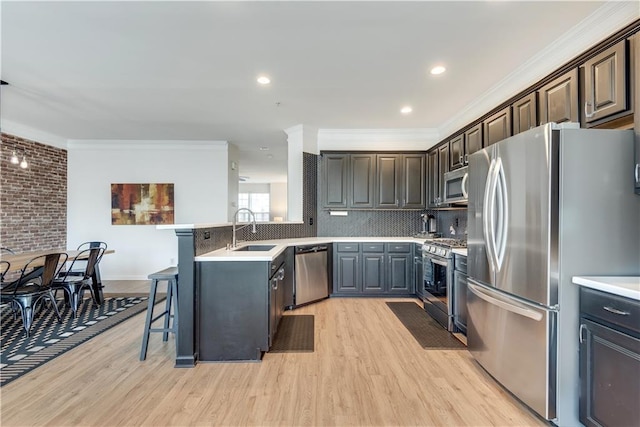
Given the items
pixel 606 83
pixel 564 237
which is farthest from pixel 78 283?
pixel 606 83

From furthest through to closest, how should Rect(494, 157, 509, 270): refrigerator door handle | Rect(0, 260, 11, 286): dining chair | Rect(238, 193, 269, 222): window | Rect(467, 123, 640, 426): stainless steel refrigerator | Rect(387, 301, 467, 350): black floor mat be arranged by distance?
Rect(238, 193, 269, 222): window, Rect(0, 260, 11, 286): dining chair, Rect(387, 301, 467, 350): black floor mat, Rect(494, 157, 509, 270): refrigerator door handle, Rect(467, 123, 640, 426): stainless steel refrigerator

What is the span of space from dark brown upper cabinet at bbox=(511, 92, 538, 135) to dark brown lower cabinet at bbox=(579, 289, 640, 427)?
149cm

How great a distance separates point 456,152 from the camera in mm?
3789

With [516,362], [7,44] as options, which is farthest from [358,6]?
[7,44]

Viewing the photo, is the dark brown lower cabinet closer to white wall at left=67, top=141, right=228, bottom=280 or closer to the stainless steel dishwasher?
the stainless steel dishwasher

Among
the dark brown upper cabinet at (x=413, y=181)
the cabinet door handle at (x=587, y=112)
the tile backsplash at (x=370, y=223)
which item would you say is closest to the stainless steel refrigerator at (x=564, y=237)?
the cabinet door handle at (x=587, y=112)

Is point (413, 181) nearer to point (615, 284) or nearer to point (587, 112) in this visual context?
point (587, 112)

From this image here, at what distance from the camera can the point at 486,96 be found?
11.4 ft

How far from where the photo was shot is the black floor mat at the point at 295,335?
9.14 ft

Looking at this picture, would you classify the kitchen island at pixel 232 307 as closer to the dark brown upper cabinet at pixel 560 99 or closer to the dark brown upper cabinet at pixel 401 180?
the dark brown upper cabinet at pixel 560 99

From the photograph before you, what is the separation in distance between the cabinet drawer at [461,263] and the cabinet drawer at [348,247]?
1627 millimetres

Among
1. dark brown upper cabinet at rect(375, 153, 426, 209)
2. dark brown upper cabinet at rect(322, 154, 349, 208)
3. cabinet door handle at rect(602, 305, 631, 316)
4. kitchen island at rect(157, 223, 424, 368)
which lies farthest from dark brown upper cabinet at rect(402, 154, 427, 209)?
cabinet door handle at rect(602, 305, 631, 316)

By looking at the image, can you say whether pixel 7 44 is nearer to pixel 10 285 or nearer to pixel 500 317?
pixel 10 285

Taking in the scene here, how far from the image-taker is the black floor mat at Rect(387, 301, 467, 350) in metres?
2.88
